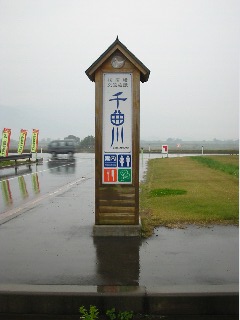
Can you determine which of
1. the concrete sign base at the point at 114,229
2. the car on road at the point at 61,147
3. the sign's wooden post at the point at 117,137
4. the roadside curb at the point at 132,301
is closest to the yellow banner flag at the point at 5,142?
the car on road at the point at 61,147

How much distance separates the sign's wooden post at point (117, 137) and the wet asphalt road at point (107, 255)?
637 millimetres

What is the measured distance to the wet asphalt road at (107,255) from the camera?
4.87 metres

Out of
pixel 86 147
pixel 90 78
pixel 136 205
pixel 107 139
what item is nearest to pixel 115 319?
pixel 136 205

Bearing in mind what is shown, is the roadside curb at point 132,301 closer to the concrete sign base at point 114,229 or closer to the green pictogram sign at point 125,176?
the concrete sign base at point 114,229

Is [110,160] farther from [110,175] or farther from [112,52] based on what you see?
[112,52]

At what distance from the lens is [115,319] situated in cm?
424

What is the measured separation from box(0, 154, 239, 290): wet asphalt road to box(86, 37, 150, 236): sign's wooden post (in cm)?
64

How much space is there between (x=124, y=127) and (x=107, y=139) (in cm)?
41

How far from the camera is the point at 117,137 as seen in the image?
283 inches

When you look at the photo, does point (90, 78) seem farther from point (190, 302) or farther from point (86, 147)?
point (86, 147)

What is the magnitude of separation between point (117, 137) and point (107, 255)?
2.39 meters

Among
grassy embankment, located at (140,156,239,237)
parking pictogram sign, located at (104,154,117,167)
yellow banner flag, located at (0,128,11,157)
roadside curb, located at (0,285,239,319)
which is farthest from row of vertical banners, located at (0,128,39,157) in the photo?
roadside curb, located at (0,285,239,319)

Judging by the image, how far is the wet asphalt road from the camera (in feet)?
16.0

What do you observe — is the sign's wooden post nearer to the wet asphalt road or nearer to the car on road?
the wet asphalt road
